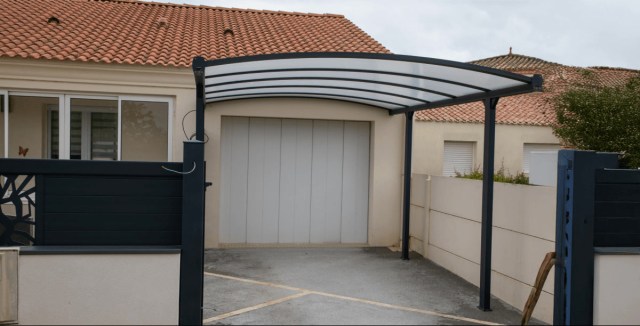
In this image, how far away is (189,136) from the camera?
10.5m

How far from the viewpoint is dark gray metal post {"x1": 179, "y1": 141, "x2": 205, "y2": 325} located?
5484 mm

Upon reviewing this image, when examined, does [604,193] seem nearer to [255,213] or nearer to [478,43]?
[255,213]

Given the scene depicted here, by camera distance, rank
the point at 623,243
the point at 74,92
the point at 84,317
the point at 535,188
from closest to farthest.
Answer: the point at 84,317
the point at 623,243
the point at 535,188
the point at 74,92

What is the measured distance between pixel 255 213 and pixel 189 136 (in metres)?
2.07

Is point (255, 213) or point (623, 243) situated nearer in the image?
point (623, 243)

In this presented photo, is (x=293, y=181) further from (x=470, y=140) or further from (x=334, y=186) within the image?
(x=470, y=140)

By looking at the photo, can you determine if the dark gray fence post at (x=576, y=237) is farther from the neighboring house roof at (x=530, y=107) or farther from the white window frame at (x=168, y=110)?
the neighboring house roof at (x=530, y=107)

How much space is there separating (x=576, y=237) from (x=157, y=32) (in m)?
10.3

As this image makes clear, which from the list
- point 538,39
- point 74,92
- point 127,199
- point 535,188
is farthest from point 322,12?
point 538,39

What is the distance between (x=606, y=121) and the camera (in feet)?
50.9

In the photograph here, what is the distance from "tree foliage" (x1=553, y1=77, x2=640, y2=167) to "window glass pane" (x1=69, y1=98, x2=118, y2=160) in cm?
1261

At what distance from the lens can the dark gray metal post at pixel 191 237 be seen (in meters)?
5.48

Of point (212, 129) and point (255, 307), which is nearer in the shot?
point (255, 307)

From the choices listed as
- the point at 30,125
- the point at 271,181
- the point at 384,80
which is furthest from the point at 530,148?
the point at 30,125
